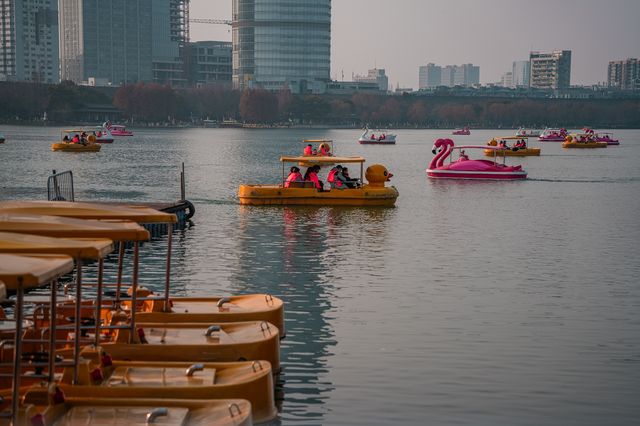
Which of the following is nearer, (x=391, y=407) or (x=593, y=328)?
(x=391, y=407)

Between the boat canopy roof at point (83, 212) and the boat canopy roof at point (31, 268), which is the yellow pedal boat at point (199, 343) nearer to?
the boat canopy roof at point (83, 212)

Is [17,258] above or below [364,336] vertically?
above

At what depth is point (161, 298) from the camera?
17922 millimetres

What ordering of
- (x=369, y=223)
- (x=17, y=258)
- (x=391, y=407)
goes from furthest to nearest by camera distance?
(x=369, y=223)
(x=391, y=407)
(x=17, y=258)

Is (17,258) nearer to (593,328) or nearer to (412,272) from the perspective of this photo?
(593,328)

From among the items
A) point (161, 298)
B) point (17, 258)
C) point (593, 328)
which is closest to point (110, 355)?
point (161, 298)

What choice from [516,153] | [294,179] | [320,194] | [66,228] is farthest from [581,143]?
[66,228]

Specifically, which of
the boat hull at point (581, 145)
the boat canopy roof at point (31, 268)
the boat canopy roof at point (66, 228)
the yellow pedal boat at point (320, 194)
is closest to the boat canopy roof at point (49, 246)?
the boat canopy roof at point (31, 268)

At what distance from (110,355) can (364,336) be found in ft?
23.3

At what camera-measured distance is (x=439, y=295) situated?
25.5 metres

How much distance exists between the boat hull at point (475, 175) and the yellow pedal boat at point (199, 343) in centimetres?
4925

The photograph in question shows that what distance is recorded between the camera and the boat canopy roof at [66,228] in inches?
544

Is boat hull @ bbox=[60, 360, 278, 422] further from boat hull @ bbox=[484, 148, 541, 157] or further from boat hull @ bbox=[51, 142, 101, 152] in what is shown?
boat hull @ bbox=[484, 148, 541, 157]

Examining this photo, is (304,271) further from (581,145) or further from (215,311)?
(581,145)
